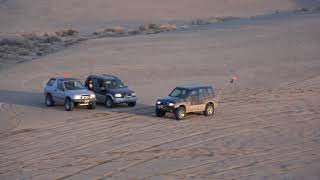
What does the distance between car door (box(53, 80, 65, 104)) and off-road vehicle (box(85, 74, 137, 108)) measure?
1.50 m

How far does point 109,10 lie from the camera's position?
99.1 m

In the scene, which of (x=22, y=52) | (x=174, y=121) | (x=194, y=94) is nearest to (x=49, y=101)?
(x=194, y=94)

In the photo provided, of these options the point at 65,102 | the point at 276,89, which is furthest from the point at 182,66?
the point at 65,102

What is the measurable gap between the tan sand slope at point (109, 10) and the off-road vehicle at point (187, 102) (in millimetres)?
57183

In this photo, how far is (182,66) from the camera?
142 feet

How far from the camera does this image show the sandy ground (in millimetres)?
18469

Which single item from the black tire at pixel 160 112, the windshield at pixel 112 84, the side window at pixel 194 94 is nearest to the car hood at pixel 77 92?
→ the windshield at pixel 112 84

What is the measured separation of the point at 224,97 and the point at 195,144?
12024 mm

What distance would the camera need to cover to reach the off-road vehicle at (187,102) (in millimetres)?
26812

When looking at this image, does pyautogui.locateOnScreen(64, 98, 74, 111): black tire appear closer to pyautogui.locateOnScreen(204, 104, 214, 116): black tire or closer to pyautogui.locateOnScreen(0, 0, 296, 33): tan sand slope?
pyautogui.locateOnScreen(204, 104, 214, 116): black tire

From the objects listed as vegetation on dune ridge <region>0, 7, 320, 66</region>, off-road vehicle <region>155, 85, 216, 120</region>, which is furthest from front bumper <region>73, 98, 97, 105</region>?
vegetation on dune ridge <region>0, 7, 320, 66</region>

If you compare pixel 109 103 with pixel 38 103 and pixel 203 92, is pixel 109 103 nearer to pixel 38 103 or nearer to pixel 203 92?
pixel 38 103

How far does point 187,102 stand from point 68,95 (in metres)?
5.35

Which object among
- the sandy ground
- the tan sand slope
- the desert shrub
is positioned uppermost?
the tan sand slope
